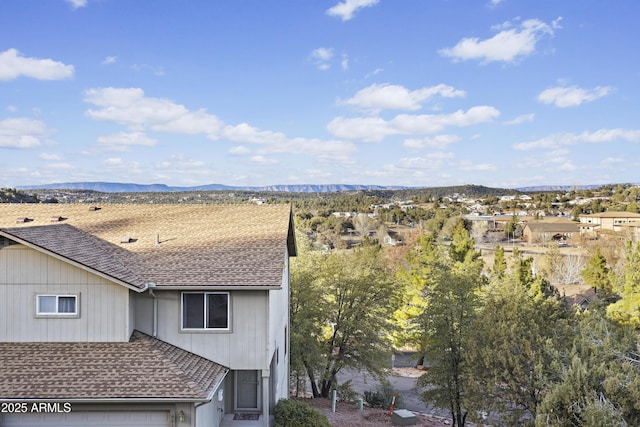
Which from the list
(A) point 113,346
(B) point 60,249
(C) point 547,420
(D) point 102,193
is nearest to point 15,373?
(A) point 113,346

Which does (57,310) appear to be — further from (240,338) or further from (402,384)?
(402,384)

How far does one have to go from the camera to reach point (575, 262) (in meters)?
57.5

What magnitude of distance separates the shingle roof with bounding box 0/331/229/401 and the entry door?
2.50m

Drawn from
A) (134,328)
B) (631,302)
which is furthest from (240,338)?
(631,302)

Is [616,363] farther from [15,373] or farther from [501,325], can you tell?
[15,373]

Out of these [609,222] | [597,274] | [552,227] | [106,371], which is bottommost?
[597,274]

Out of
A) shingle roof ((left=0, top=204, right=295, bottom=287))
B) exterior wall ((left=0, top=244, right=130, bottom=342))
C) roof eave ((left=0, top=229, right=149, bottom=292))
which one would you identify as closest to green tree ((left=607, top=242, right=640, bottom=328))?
shingle roof ((left=0, top=204, right=295, bottom=287))

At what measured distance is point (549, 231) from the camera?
88438 mm

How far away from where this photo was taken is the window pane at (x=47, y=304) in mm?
12438

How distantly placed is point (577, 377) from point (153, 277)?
12.3 meters

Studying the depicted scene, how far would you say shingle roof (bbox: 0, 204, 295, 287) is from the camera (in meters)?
12.7

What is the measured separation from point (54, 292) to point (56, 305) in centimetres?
34

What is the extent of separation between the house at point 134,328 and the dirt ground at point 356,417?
6355 millimetres

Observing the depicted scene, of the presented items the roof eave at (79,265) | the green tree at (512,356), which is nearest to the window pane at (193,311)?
the roof eave at (79,265)
